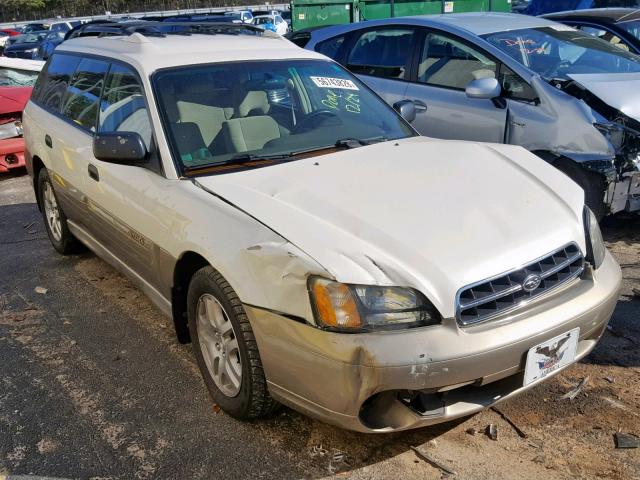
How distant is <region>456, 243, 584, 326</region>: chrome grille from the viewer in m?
2.44

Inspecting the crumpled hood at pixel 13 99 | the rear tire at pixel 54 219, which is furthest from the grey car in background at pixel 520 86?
the crumpled hood at pixel 13 99

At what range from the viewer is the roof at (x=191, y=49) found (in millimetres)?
3701

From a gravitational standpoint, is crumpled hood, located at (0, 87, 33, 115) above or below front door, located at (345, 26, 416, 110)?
below

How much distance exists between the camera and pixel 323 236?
2.57 metres

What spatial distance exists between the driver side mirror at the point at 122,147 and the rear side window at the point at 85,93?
0.84m

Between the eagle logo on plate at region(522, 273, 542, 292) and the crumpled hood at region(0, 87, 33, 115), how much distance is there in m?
7.08

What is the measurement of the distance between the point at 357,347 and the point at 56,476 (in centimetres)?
143

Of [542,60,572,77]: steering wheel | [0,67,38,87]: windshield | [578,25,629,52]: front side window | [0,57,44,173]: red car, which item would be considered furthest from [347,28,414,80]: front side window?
[0,67,38,87]: windshield

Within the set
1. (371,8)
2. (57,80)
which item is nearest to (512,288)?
(57,80)

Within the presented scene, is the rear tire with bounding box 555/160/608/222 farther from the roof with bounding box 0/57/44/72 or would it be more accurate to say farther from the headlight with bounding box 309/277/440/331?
the roof with bounding box 0/57/44/72

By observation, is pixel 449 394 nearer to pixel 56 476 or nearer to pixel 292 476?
pixel 292 476

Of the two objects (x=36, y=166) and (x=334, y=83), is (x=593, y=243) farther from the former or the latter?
(x=36, y=166)

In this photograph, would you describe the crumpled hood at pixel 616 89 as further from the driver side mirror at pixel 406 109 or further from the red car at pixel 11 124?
the red car at pixel 11 124

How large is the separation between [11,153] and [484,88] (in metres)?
5.92
